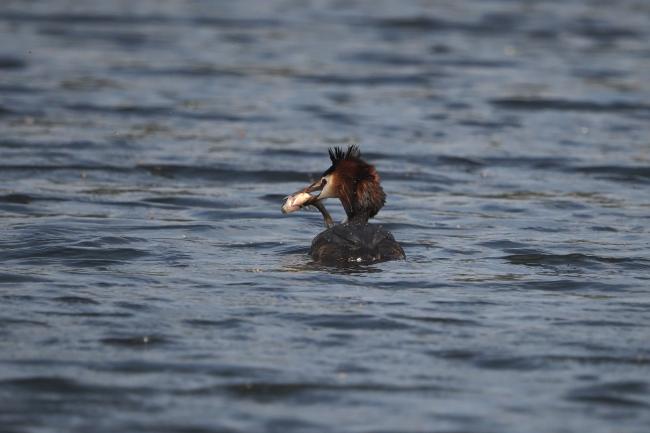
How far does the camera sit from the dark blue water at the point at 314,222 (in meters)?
8.03

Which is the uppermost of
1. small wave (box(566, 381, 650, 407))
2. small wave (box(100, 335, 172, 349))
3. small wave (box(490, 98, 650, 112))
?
small wave (box(490, 98, 650, 112))

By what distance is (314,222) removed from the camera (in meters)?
13.8

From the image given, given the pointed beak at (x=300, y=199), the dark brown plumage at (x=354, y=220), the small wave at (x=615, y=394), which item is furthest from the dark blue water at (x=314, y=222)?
the pointed beak at (x=300, y=199)

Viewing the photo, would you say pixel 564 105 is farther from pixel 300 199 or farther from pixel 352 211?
pixel 352 211

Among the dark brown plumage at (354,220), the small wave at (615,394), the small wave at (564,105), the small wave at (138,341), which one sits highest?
the small wave at (564,105)

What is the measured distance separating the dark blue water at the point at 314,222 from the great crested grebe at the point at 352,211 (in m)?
0.17

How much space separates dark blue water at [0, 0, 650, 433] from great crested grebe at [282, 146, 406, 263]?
17cm

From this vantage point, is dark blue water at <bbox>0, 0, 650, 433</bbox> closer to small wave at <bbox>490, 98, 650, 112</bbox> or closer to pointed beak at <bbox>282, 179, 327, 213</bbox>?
small wave at <bbox>490, 98, 650, 112</bbox>

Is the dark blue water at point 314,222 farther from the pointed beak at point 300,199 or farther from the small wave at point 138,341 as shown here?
the pointed beak at point 300,199

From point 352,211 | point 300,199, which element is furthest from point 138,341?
point 300,199

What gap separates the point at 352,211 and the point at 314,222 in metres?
2.15

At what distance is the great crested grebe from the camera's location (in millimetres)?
11031

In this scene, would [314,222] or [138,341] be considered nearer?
[138,341]

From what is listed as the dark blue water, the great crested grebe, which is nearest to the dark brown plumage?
the great crested grebe
